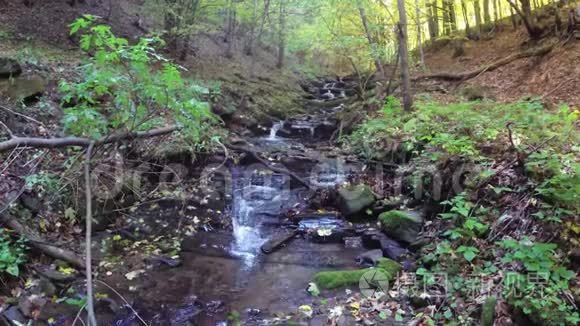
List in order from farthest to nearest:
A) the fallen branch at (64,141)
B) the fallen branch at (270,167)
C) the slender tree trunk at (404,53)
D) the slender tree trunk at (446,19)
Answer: the slender tree trunk at (446,19) → the slender tree trunk at (404,53) → the fallen branch at (270,167) → the fallen branch at (64,141)

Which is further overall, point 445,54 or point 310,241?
point 445,54

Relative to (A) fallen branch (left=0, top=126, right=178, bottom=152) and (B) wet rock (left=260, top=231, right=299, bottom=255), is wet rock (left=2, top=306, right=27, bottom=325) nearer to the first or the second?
Answer: (A) fallen branch (left=0, top=126, right=178, bottom=152)

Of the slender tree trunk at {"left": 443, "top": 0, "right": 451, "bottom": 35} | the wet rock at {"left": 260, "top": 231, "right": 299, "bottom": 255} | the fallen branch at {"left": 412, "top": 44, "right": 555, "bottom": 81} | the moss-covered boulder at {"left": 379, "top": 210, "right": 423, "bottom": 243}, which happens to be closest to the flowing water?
the wet rock at {"left": 260, "top": 231, "right": 299, "bottom": 255}

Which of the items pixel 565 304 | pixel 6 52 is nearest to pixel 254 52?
pixel 6 52

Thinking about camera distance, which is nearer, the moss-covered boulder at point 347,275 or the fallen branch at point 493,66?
the moss-covered boulder at point 347,275

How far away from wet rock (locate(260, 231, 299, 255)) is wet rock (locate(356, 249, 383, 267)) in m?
1.55

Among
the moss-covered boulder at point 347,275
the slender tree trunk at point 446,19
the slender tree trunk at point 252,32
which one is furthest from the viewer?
the slender tree trunk at point 252,32

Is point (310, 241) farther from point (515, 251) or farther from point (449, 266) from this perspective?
point (515, 251)

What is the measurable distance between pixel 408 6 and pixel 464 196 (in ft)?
59.8

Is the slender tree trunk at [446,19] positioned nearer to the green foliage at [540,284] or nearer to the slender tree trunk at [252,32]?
the slender tree trunk at [252,32]

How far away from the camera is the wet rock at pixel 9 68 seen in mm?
8539

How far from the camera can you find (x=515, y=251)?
4848 mm

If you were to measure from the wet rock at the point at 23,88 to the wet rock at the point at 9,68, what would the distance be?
0.14 metres

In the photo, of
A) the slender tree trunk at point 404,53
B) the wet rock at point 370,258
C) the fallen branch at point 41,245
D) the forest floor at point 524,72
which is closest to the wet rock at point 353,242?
the wet rock at point 370,258
